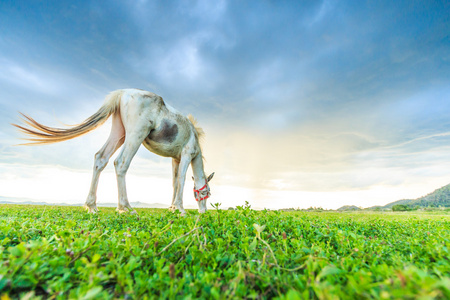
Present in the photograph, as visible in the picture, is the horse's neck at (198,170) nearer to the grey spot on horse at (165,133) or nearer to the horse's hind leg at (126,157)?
the grey spot on horse at (165,133)

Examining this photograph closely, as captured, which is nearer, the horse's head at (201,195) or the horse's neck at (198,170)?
the horse's head at (201,195)

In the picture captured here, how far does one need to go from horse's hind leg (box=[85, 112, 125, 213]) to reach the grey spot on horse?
4.00 feet

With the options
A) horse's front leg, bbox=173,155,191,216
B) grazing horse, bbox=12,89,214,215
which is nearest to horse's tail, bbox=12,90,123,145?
grazing horse, bbox=12,89,214,215

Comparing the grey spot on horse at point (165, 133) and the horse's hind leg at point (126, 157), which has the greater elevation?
the grey spot on horse at point (165, 133)

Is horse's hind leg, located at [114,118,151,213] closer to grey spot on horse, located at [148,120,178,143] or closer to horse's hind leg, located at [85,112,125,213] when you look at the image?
grey spot on horse, located at [148,120,178,143]

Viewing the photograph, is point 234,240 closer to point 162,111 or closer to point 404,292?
point 404,292

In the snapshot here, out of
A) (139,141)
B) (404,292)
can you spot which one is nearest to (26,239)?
(404,292)

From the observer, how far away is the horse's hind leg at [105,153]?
7.10m

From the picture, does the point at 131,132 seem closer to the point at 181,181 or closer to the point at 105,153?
the point at 105,153

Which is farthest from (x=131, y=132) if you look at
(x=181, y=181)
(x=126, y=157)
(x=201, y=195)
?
(x=201, y=195)

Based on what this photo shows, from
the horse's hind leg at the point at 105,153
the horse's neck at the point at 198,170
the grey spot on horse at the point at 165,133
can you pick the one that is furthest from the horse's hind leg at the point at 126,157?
the horse's neck at the point at 198,170

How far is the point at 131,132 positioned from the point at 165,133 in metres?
1.24

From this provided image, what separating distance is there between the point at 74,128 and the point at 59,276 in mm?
7161

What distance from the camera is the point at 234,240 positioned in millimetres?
2373
